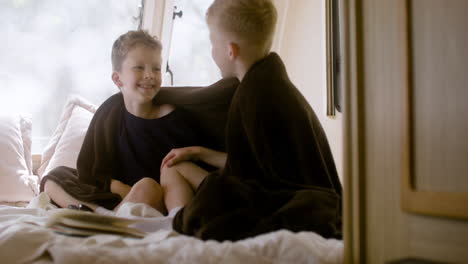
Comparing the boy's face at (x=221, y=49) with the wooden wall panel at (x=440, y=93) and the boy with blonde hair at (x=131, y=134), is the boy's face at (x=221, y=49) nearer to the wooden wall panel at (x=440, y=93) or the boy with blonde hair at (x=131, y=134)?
the boy with blonde hair at (x=131, y=134)

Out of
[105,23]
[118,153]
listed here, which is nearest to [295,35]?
[105,23]

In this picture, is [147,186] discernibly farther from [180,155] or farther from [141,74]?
[141,74]

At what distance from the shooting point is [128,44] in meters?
1.56

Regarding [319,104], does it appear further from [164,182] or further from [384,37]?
[384,37]

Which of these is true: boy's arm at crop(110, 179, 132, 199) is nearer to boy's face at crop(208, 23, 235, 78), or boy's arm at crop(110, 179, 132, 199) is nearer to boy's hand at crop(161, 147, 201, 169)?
boy's hand at crop(161, 147, 201, 169)

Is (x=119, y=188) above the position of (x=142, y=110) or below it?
below

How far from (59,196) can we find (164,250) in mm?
829

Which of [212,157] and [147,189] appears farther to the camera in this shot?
[212,157]

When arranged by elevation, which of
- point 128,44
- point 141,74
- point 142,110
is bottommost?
point 142,110

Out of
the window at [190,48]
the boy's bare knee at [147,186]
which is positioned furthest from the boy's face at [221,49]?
the window at [190,48]

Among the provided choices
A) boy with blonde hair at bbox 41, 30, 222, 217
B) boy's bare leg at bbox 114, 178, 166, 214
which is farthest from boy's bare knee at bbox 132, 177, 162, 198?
boy with blonde hair at bbox 41, 30, 222, 217

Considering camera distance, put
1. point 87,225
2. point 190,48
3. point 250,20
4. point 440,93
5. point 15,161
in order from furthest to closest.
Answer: point 190,48 → point 15,161 → point 250,20 → point 87,225 → point 440,93

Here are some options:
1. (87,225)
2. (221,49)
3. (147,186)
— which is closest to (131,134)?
(147,186)

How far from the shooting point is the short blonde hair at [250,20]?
126cm
